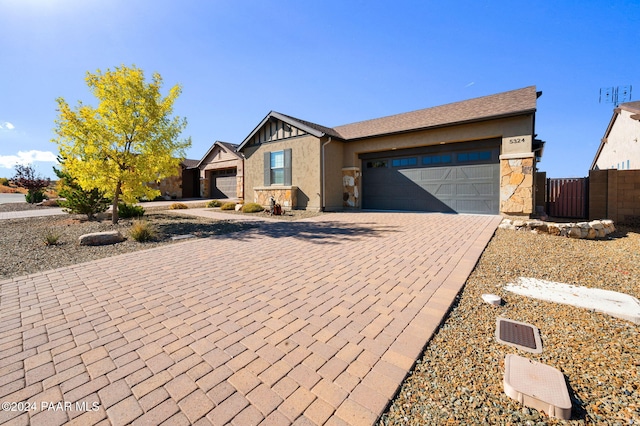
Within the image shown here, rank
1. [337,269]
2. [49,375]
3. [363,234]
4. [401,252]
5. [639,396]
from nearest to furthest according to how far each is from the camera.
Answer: [639,396] → [49,375] → [337,269] → [401,252] → [363,234]

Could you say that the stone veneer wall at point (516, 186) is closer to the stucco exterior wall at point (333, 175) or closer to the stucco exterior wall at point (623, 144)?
the stucco exterior wall at point (623, 144)

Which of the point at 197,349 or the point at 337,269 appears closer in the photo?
the point at 197,349

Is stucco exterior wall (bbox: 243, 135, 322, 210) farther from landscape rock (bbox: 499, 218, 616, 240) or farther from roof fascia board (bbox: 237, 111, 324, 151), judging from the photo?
landscape rock (bbox: 499, 218, 616, 240)

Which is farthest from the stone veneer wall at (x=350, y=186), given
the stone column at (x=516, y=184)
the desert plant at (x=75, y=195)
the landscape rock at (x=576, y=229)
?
the desert plant at (x=75, y=195)

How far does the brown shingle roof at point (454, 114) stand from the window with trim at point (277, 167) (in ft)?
11.3

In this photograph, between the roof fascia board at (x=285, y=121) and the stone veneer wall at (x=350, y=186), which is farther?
the stone veneer wall at (x=350, y=186)

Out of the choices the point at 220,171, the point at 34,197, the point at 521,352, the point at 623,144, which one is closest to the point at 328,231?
the point at 521,352

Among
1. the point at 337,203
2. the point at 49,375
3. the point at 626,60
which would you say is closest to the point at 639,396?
the point at 49,375

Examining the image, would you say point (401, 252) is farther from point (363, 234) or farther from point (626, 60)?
point (626, 60)

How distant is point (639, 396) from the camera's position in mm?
1878

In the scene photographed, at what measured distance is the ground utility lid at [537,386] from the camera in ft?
5.69

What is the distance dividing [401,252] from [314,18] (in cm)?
850

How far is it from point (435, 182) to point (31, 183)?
26838 millimetres

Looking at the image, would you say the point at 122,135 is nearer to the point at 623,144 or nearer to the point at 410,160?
the point at 410,160
